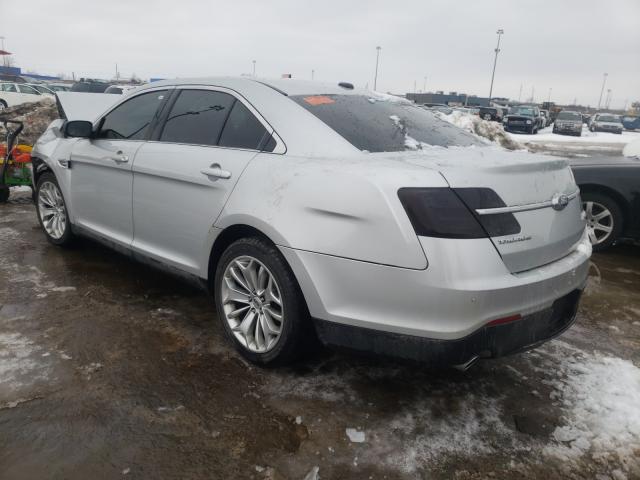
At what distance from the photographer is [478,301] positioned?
211 centimetres

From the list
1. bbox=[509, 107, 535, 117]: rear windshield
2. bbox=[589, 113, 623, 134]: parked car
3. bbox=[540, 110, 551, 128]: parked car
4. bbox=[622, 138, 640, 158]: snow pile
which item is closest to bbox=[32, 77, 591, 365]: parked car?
bbox=[622, 138, 640, 158]: snow pile

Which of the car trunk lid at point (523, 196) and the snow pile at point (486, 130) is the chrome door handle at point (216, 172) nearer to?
the car trunk lid at point (523, 196)

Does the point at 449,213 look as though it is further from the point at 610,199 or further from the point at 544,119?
the point at 544,119

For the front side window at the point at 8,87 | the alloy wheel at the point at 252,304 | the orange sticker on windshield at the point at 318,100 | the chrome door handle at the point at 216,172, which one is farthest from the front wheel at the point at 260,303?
the front side window at the point at 8,87

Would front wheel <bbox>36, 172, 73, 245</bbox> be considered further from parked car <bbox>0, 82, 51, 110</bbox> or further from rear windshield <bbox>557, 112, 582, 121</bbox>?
rear windshield <bbox>557, 112, 582, 121</bbox>

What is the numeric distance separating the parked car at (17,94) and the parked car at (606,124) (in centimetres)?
3487

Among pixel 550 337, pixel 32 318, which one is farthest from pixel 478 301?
pixel 32 318

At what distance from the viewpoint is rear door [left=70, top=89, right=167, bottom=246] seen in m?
3.69

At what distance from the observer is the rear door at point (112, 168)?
369cm

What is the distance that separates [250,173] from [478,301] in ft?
4.45

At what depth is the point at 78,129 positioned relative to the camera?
13.2 ft

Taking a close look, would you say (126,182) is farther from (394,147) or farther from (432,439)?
(432,439)

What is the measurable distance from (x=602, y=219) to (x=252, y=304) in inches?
172

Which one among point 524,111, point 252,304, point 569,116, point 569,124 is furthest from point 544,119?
point 252,304
